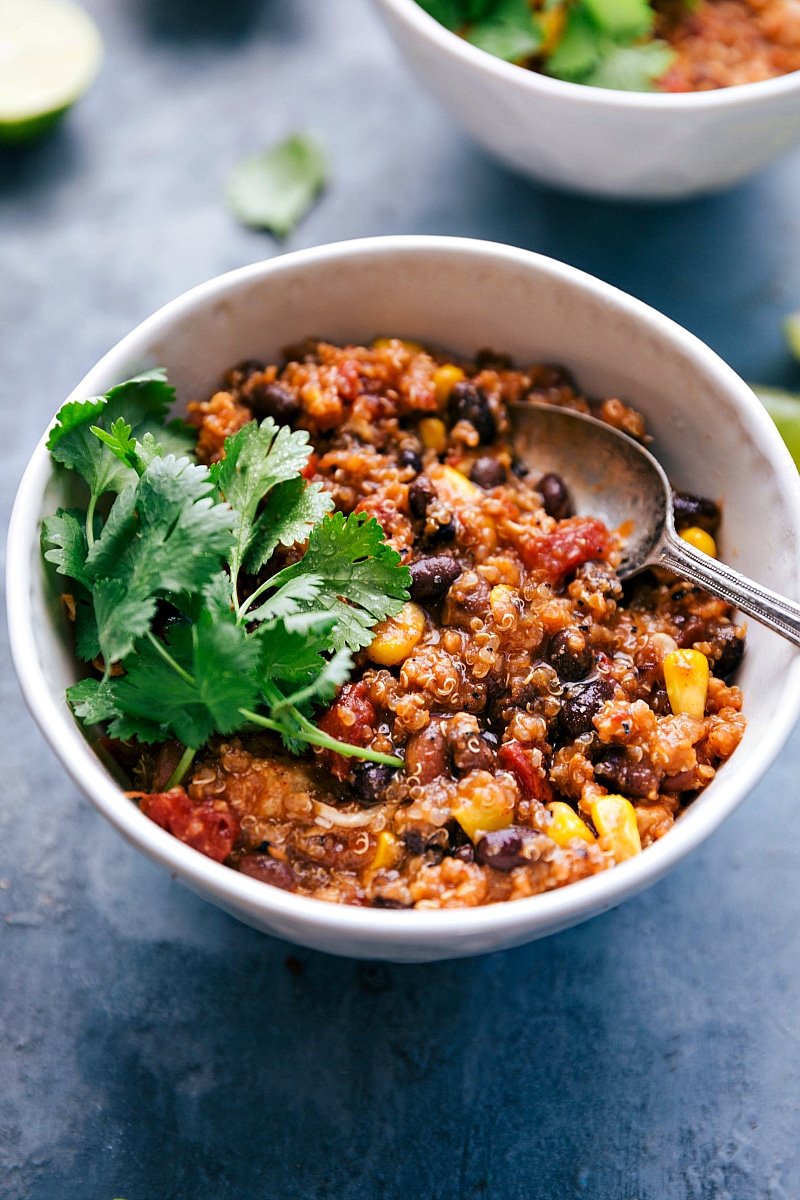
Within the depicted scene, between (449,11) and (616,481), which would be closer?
(616,481)

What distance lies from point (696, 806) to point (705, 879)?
0.82 meters

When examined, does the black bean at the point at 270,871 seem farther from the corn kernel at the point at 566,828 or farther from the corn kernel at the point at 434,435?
the corn kernel at the point at 434,435

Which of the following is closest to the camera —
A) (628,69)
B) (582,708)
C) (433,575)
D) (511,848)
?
(511,848)

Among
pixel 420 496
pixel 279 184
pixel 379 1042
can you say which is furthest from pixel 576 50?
pixel 379 1042

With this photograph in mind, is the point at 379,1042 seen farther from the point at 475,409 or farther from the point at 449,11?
the point at 449,11

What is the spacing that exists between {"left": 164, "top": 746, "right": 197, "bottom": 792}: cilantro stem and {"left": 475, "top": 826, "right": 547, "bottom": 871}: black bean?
66 centimetres

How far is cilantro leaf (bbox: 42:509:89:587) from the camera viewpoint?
8.10ft

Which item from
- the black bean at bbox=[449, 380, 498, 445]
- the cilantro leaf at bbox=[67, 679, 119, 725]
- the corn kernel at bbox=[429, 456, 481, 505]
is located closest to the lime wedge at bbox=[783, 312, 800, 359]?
the black bean at bbox=[449, 380, 498, 445]

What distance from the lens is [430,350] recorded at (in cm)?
315

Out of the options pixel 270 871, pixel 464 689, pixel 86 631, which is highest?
pixel 464 689

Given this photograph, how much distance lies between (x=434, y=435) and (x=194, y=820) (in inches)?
47.2

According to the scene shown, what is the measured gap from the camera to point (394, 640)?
101 inches

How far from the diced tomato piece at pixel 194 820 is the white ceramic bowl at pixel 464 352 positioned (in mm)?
95

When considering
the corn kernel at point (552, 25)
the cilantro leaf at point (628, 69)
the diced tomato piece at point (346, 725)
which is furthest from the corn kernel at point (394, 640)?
the corn kernel at point (552, 25)
